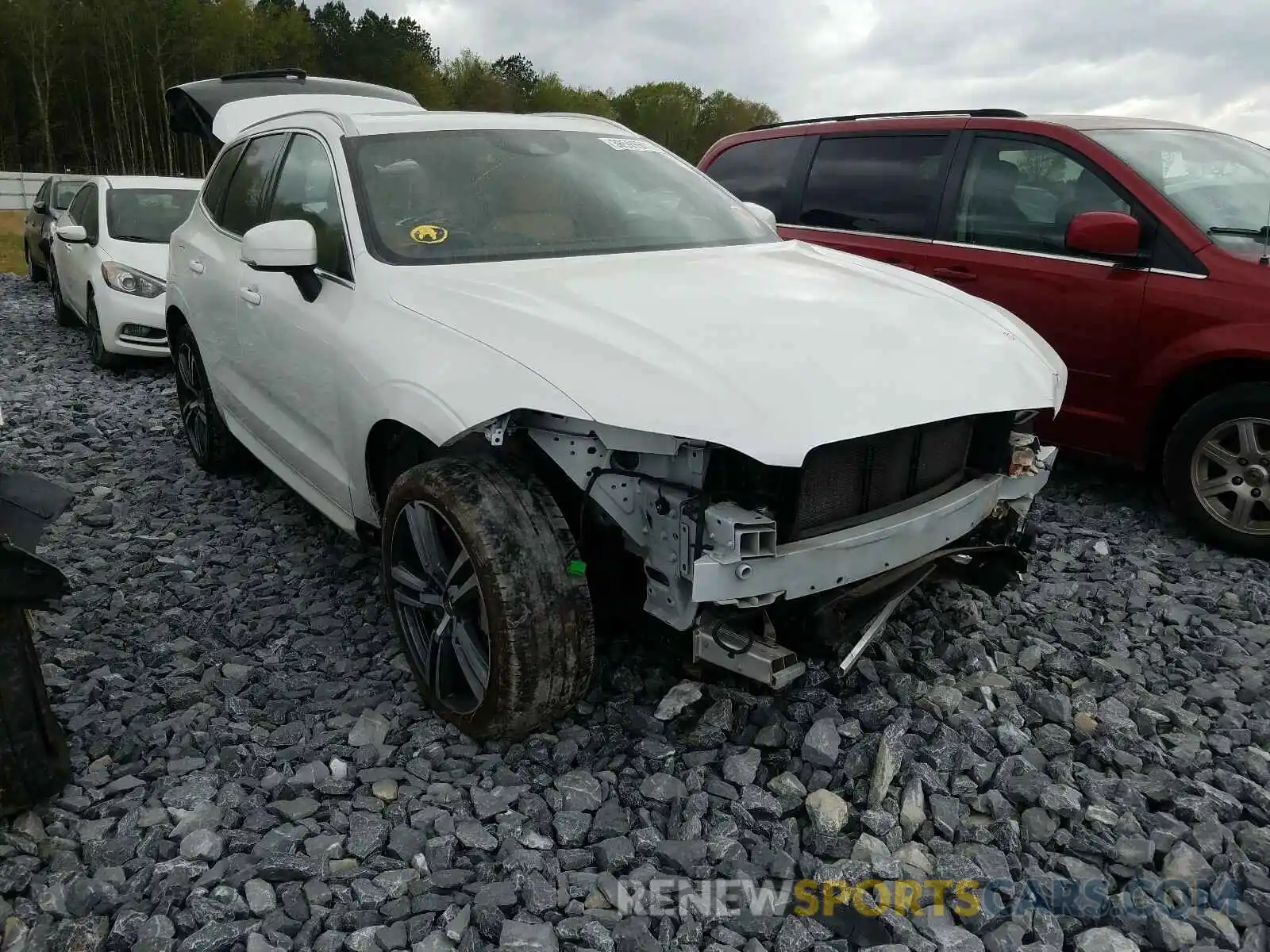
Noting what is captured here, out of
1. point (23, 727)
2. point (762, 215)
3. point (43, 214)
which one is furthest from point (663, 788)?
point (43, 214)

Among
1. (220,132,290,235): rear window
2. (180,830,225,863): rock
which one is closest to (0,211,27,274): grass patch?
(220,132,290,235): rear window

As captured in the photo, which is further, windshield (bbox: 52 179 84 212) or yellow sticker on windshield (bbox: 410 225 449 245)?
windshield (bbox: 52 179 84 212)

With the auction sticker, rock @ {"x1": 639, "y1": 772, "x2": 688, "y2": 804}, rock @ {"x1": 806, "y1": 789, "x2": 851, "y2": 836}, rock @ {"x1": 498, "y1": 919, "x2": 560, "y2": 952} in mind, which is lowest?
rock @ {"x1": 498, "y1": 919, "x2": 560, "y2": 952}

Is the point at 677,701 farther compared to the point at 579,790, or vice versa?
the point at 677,701

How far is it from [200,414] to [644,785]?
3.57 meters

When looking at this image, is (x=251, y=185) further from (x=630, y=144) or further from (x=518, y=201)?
(x=630, y=144)

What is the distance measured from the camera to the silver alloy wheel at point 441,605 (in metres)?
2.73

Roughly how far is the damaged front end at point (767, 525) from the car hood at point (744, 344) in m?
0.14

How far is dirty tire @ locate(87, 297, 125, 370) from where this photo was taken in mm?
8281

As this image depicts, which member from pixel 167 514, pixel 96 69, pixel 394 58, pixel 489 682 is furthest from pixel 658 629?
pixel 394 58

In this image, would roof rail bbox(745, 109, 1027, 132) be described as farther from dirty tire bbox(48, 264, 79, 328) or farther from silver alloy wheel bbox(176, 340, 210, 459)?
dirty tire bbox(48, 264, 79, 328)

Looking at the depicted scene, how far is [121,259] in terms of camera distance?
834 centimetres

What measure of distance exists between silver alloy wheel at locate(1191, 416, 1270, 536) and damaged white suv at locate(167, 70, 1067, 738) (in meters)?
1.40

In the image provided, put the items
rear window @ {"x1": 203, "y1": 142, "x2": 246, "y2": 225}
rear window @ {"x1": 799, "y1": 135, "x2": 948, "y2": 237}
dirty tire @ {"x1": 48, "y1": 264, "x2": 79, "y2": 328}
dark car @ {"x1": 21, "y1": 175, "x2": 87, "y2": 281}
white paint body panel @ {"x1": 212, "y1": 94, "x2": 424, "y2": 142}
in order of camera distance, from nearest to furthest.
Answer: rear window @ {"x1": 203, "y1": 142, "x2": 246, "y2": 225} < rear window @ {"x1": 799, "y1": 135, "x2": 948, "y2": 237} < white paint body panel @ {"x1": 212, "y1": 94, "x2": 424, "y2": 142} < dirty tire @ {"x1": 48, "y1": 264, "x2": 79, "y2": 328} < dark car @ {"x1": 21, "y1": 175, "x2": 87, "y2": 281}
